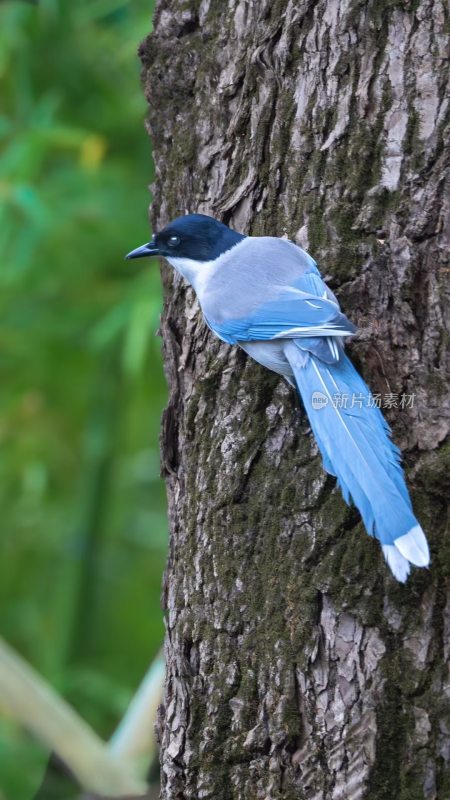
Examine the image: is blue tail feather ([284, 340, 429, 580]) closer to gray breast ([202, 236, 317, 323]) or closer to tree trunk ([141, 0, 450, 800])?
Answer: tree trunk ([141, 0, 450, 800])

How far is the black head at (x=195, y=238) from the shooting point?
218 centimetres

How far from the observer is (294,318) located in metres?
2.04

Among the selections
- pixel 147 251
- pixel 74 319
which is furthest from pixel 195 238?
pixel 74 319

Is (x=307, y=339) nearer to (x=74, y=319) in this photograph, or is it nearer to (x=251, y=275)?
(x=251, y=275)

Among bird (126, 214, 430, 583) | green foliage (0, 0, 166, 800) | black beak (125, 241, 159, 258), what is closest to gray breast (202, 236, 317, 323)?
bird (126, 214, 430, 583)

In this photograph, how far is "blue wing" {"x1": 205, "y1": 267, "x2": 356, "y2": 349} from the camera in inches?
72.8

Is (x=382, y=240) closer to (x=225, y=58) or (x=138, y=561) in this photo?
(x=225, y=58)

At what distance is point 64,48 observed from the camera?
4.78 meters

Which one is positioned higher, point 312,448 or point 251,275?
point 251,275

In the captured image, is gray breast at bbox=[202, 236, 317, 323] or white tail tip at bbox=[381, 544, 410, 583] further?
gray breast at bbox=[202, 236, 317, 323]

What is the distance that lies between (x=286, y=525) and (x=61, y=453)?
357 cm

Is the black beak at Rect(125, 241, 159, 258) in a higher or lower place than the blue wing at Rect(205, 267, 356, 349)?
higher

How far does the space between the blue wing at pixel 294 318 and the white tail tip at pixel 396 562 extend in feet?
1.40

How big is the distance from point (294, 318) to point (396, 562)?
2.04ft
